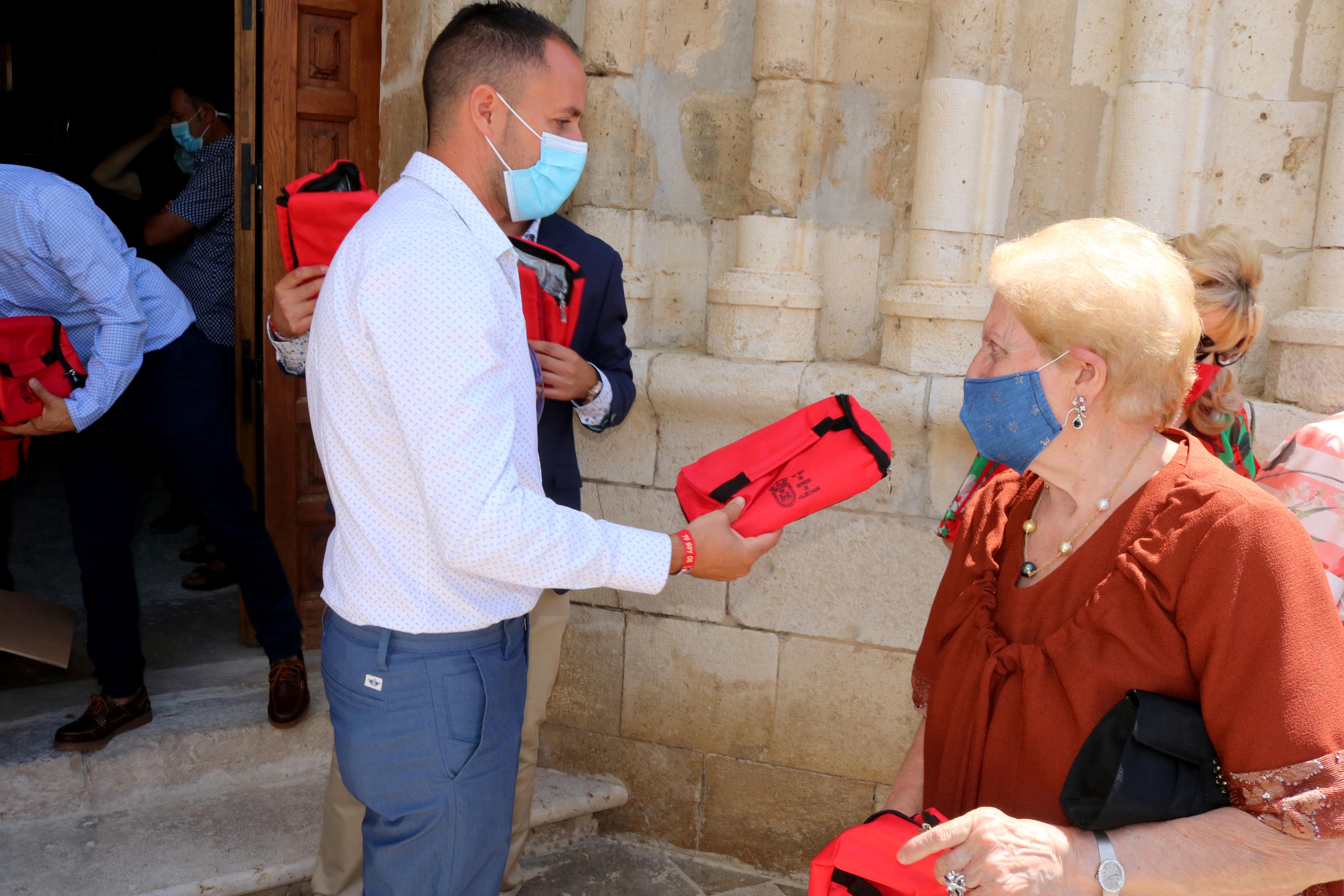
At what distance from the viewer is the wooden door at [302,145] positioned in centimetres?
340

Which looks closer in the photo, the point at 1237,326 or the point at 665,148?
the point at 1237,326

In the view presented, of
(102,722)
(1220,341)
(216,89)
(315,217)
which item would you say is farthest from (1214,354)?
(216,89)

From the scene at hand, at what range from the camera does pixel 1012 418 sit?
1.59 m

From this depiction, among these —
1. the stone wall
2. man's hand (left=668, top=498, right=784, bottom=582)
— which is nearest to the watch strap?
man's hand (left=668, top=498, right=784, bottom=582)

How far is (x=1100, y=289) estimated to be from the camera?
1.48 meters

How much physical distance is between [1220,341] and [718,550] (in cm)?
119

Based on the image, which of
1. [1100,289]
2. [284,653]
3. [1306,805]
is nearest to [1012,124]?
[1100,289]

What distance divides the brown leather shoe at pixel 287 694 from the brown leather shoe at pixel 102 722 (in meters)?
0.36

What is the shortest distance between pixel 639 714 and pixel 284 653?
112cm

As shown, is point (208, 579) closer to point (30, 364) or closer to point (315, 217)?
point (30, 364)

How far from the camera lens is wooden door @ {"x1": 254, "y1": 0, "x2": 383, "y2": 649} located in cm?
340

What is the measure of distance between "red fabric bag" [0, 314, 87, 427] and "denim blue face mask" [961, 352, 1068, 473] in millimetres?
2383

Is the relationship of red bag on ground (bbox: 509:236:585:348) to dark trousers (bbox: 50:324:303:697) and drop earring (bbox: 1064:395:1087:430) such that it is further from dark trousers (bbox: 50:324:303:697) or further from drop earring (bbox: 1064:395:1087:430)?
dark trousers (bbox: 50:324:303:697)

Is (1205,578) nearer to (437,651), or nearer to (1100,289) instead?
(1100,289)
